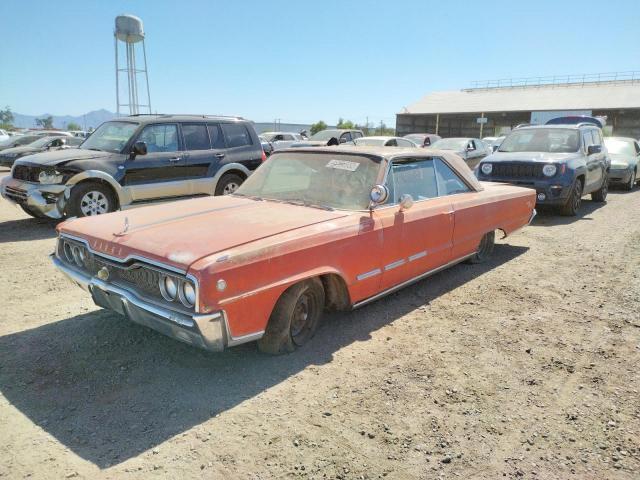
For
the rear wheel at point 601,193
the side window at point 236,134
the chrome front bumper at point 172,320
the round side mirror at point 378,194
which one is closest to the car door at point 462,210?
the round side mirror at point 378,194

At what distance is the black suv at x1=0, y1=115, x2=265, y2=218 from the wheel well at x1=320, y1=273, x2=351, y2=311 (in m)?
5.06

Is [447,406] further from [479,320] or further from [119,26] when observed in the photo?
[119,26]

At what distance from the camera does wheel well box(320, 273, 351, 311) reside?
3742mm

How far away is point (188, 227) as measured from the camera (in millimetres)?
3512

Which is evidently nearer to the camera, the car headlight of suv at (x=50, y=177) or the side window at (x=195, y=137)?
the car headlight of suv at (x=50, y=177)

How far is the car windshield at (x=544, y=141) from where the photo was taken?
9.67 m

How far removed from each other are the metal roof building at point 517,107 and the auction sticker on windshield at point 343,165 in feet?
134

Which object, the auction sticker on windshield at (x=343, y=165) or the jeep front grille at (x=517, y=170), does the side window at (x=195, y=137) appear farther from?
the jeep front grille at (x=517, y=170)

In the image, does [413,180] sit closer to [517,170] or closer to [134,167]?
[134,167]

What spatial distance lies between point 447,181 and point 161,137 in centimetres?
509

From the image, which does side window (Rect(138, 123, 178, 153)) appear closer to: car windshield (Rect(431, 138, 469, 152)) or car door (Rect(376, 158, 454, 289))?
car door (Rect(376, 158, 454, 289))

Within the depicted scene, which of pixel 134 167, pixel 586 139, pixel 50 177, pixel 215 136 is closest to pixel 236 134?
pixel 215 136

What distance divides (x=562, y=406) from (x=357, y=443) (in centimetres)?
138

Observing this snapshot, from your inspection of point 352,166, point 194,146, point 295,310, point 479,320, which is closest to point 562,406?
point 479,320
